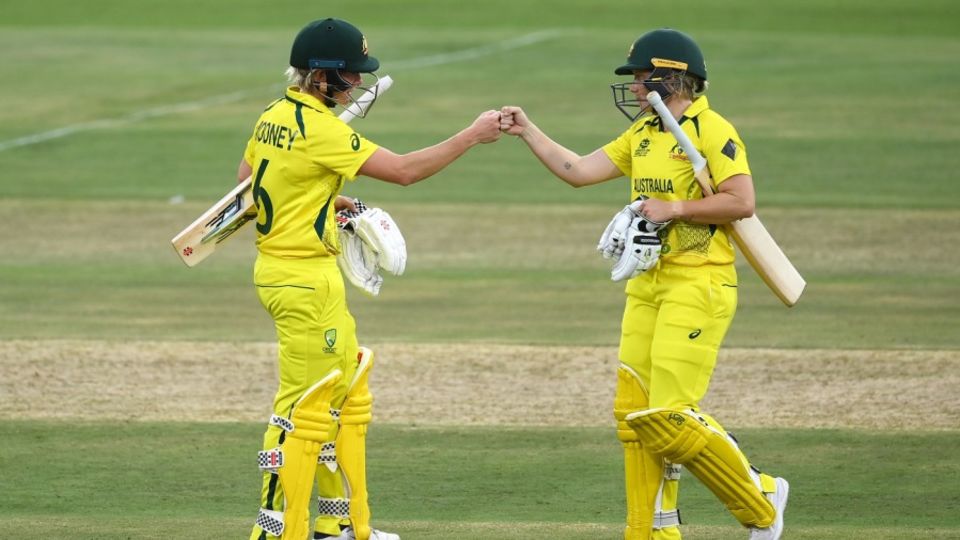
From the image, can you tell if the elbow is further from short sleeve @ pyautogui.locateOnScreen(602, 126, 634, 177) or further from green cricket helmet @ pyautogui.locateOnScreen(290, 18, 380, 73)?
short sleeve @ pyautogui.locateOnScreen(602, 126, 634, 177)

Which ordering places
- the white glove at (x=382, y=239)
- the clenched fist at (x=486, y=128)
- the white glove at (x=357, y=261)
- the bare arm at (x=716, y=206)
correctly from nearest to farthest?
the bare arm at (x=716, y=206) → the clenched fist at (x=486, y=128) → the white glove at (x=382, y=239) → the white glove at (x=357, y=261)

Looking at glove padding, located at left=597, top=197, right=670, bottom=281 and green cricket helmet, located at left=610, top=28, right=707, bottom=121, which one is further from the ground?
green cricket helmet, located at left=610, top=28, right=707, bottom=121

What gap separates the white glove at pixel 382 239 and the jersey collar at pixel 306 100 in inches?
27.1

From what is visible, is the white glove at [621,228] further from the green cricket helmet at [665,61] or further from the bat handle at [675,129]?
the green cricket helmet at [665,61]

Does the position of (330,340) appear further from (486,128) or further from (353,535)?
(486,128)

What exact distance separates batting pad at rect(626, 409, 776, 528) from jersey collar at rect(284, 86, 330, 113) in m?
1.92

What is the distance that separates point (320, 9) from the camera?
125ft

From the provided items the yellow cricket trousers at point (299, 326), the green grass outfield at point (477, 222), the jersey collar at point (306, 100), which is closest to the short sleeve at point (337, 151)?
the jersey collar at point (306, 100)

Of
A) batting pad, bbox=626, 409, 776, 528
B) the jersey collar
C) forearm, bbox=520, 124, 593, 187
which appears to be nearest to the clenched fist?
forearm, bbox=520, 124, 593, 187

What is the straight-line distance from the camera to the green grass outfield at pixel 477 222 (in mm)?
8797

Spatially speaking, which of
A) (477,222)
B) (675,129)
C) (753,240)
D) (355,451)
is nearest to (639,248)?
(675,129)

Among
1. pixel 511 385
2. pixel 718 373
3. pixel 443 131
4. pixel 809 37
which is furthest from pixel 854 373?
pixel 809 37

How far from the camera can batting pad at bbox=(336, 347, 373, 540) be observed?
7.69m

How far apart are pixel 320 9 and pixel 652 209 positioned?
31701 millimetres
